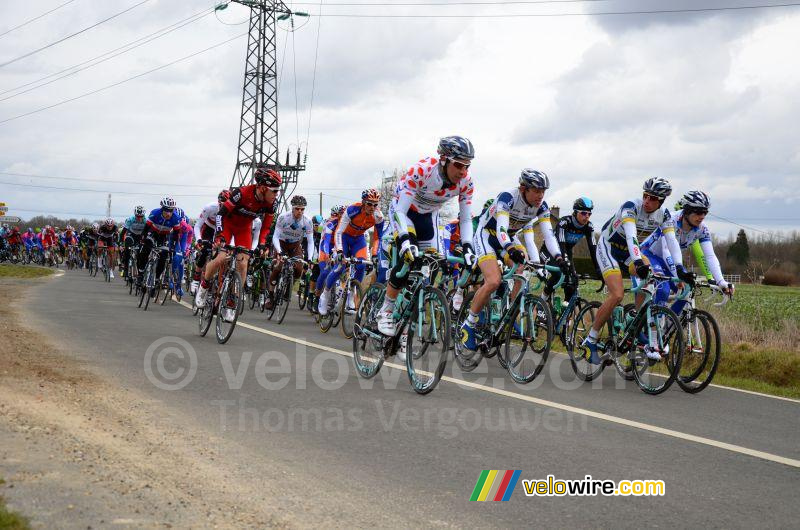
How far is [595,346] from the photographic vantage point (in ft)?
31.4

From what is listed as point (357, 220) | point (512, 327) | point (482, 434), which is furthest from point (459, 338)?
point (357, 220)

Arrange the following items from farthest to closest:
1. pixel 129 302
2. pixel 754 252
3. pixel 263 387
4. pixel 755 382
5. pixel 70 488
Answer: pixel 754 252, pixel 129 302, pixel 755 382, pixel 263 387, pixel 70 488

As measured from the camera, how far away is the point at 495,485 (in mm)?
4977

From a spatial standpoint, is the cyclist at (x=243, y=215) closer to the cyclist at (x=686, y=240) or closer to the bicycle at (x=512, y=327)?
the bicycle at (x=512, y=327)

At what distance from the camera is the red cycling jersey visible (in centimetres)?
1171

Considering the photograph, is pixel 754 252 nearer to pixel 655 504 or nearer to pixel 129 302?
pixel 129 302

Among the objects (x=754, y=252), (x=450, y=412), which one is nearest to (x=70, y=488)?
(x=450, y=412)

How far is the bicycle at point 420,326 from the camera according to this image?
772cm

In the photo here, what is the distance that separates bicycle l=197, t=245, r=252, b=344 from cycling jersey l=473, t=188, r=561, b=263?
3238 mm

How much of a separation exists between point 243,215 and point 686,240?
19.5ft

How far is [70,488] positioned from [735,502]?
11.8ft

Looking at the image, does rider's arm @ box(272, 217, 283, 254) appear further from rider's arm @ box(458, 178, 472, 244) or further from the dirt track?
the dirt track

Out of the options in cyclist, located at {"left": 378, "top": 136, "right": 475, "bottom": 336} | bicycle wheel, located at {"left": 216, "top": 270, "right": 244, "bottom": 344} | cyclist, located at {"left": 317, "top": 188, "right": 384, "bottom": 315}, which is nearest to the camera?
cyclist, located at {"left": 378, "top": 136, "right": 475, "bottom": 336}

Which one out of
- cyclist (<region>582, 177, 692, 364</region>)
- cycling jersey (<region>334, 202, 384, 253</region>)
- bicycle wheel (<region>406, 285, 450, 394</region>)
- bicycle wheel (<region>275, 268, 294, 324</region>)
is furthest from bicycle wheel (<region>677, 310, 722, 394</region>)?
bicycle wheel (<region>275, 268, 294, 324</region>)
